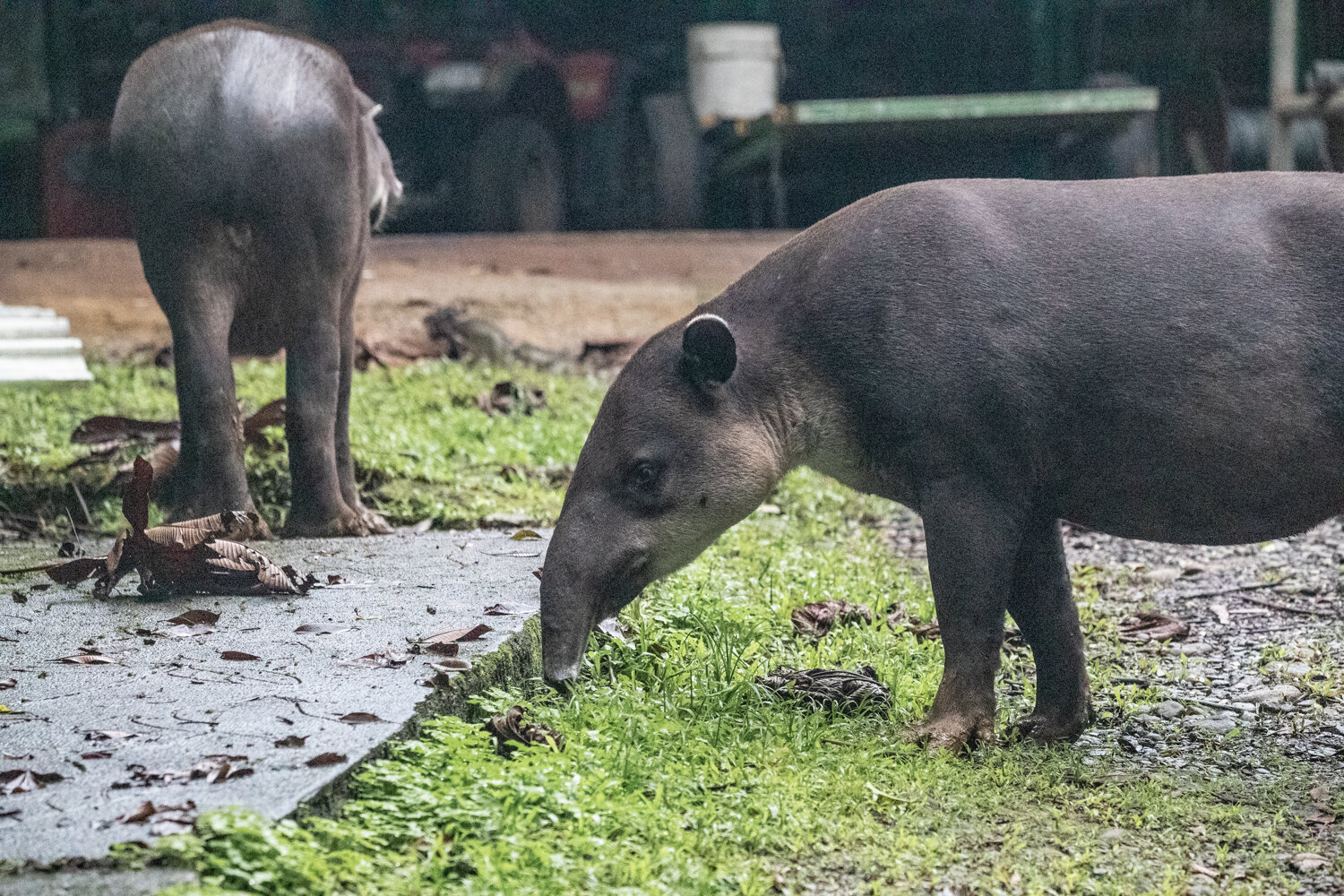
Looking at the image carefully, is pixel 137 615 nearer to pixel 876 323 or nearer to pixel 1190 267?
pixel 876 323

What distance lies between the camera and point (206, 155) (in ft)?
17.8

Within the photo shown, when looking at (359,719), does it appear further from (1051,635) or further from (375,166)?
(375,166)

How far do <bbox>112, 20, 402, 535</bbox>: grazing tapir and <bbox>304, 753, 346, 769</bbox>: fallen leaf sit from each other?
266 cm

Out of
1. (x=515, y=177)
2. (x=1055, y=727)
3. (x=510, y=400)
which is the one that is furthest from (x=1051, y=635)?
(x=515, y=177)

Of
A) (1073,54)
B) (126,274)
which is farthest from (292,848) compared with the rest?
(1073,54)

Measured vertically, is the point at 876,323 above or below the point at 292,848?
above

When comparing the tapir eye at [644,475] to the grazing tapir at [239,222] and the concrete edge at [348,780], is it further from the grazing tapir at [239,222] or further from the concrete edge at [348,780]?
the grazing tapir at [239,222]

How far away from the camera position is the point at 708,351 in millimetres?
4035

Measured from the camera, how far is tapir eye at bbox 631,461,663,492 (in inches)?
161

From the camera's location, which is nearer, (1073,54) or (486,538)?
(486,538)

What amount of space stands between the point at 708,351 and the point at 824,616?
4.67 ft

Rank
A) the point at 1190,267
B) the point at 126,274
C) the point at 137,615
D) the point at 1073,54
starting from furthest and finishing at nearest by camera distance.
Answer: the point at 1073,54 → the point at 126,274 → the point at 137,615 → the point at 1190,267

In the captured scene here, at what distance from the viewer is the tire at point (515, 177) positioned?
42.2 feet

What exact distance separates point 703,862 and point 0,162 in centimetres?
1166
